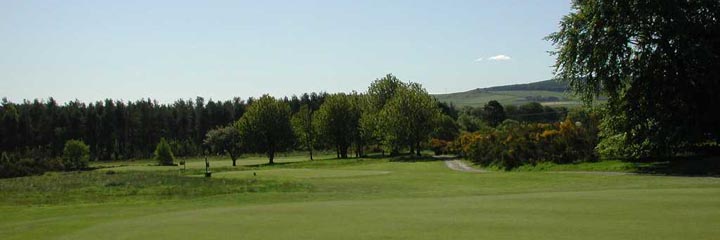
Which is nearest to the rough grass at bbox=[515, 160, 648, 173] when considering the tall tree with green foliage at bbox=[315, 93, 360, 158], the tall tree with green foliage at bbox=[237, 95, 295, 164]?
the tall tree with green foliage at bbox=[315, 93, 360, 158]

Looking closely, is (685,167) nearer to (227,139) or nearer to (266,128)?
(266,128)

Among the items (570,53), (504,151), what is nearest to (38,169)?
(504,151)

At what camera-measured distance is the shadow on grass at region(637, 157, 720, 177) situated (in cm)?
3119

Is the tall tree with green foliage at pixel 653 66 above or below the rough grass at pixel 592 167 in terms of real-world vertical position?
above

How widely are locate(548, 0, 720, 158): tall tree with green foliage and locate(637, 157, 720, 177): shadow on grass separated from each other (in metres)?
0.89

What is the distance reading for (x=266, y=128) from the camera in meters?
90.4

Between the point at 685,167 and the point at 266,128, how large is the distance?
65.4 metres

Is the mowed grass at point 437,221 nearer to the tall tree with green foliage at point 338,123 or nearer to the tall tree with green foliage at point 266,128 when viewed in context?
the tall tree with green foliage at point 266,128

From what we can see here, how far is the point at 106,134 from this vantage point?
135 m

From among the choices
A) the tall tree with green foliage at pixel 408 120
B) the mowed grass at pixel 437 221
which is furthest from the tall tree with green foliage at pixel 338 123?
the mowed grass at pixel 437 221

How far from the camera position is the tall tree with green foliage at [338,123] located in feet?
304

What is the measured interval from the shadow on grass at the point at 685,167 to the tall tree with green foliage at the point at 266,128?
61284mm

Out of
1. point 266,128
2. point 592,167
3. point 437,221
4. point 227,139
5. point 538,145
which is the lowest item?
point 592,167

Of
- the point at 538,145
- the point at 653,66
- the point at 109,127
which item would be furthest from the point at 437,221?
the point at 109,127
